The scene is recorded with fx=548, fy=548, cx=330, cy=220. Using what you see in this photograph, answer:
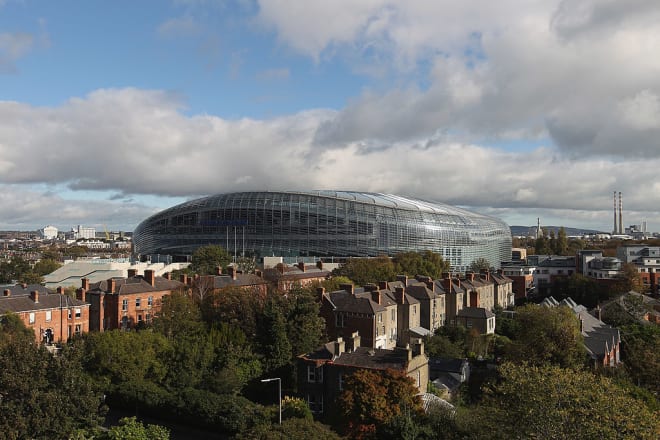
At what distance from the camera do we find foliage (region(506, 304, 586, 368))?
138 ft

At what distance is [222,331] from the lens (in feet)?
149

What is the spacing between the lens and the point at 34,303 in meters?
54.6

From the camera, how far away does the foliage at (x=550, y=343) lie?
42094 millimetres

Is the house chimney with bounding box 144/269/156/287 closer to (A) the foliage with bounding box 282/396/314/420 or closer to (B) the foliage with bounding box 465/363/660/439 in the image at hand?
(A) the foliage with bounding box 282/396/314/420

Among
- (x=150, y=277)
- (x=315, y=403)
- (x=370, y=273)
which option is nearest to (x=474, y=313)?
(x=370, y=273)

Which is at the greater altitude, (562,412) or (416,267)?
(416,267)

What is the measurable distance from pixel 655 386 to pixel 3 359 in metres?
44.6

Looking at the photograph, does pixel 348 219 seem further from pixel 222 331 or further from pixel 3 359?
pixel 3 359

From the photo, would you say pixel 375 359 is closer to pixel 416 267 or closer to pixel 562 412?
pixel 562 412

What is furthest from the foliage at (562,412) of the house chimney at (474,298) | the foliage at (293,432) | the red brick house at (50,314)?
the house chimney at (474,298)

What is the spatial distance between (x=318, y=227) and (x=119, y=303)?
72.1 m

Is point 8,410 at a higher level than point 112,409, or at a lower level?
A: higher

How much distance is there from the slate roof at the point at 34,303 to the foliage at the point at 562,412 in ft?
148

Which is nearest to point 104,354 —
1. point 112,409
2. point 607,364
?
point 112,409
